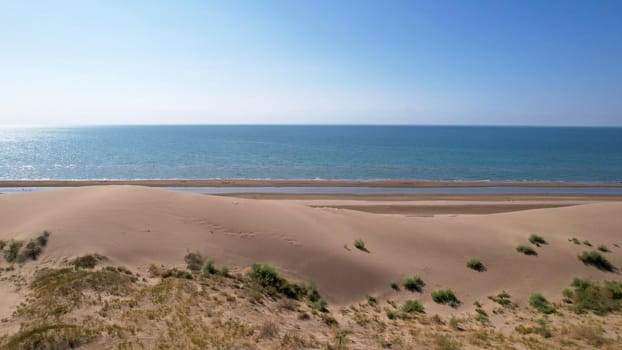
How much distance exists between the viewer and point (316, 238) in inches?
754

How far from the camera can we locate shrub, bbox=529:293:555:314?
13.2 meters

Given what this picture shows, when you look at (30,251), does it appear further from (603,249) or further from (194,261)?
(603,249)

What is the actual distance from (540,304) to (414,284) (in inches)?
210

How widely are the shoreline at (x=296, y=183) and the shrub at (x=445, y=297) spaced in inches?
1355

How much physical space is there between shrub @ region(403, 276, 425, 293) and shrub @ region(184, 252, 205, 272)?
10.2m

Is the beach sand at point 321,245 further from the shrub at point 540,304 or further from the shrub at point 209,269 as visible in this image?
the shrub at point 209,269

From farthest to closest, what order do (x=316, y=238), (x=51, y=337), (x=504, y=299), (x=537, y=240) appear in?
(x=537, y=240)
(x=316, y=238)
(x=504, y=299)
(x=51, y=337)

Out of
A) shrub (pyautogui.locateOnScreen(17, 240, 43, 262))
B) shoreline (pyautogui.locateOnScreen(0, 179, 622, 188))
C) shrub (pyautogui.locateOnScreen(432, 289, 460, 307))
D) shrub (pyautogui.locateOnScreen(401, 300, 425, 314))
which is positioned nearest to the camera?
shrub (pyautogui.locateOnScreen(401, 300, 425, 314))

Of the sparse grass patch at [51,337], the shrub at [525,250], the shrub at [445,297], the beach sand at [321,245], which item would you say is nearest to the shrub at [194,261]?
the beach sand at [321,245]

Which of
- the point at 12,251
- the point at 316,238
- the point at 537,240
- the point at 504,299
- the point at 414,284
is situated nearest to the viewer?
the point at 12,251

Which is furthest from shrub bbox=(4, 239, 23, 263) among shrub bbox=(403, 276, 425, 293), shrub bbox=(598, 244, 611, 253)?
shrub bbox=(598, 244, 611, 253)

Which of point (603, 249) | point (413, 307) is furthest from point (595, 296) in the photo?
point (413, 307)

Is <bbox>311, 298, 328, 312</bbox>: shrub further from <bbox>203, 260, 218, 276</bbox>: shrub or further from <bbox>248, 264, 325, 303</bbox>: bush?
<bbox>203, 260, 218, 276</bbox>: shrub

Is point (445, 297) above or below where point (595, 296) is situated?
below
